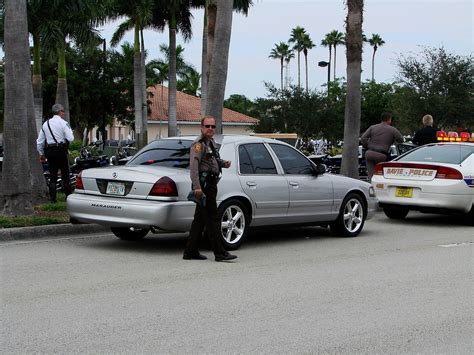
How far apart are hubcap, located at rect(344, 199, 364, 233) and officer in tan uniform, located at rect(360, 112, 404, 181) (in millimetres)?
3886

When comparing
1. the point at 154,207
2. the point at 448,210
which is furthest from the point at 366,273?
the point at 448,210

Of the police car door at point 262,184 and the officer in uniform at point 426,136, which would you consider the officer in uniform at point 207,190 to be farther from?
the officer in uniform at point 426,136

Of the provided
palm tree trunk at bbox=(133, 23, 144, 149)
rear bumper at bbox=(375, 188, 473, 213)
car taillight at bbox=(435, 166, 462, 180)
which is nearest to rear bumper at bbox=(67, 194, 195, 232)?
rear bumper at bbox=(375, 188, 473, 213)

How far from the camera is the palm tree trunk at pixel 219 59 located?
51.5ft

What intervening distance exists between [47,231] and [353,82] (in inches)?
363

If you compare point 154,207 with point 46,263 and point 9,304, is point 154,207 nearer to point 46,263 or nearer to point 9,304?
point 46,263

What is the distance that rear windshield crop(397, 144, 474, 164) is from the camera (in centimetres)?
1363

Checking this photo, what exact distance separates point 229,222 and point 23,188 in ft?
12.1

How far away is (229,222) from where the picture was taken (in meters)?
9.87

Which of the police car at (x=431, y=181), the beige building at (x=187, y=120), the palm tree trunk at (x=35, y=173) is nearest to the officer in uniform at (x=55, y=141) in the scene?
the palm tree trunk at (x=35, y=173)

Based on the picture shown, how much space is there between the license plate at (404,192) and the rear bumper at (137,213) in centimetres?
532

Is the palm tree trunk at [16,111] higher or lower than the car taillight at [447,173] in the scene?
higher

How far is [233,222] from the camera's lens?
32.5ft

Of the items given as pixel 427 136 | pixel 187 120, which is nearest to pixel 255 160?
pixel 427 136
